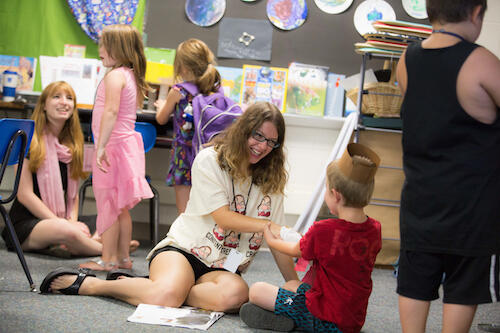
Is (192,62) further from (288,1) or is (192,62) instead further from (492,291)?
(492,291)

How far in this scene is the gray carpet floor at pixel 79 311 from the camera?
1.89m

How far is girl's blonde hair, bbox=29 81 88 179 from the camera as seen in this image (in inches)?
129

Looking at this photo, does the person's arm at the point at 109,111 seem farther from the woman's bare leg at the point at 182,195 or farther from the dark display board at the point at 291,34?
the dark display board at the point at 291,34

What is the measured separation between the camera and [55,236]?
3.16 meters

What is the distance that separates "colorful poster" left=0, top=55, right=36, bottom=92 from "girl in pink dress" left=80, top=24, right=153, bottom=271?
1.42 m

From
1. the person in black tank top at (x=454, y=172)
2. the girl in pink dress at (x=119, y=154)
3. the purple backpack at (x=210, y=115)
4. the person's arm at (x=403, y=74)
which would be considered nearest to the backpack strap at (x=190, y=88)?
the purple backpack at (x=210, y=115)

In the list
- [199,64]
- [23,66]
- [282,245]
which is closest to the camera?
[282,245]

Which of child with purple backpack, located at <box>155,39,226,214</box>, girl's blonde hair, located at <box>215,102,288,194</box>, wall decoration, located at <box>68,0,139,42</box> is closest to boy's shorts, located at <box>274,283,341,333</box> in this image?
girl's blonde hair, located at <box>215,102,288,194</box>

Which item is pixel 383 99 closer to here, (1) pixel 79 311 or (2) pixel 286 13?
(2) pixel 286 13

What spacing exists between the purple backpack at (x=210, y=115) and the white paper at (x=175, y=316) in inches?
44.1

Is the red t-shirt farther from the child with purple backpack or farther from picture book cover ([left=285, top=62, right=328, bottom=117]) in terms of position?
picture book cover ([left=285, top=62, right=328, bottom=117])

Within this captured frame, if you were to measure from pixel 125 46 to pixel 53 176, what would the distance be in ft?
2.99

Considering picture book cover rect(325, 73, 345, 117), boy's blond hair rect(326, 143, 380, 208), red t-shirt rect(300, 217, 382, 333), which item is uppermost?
picture book cover rect(325, 73, 345, 117)

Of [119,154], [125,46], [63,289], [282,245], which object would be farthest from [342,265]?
[125,46]
